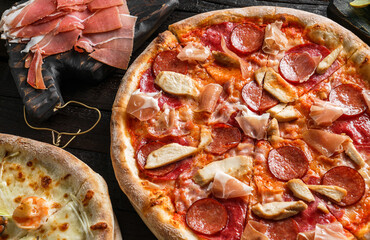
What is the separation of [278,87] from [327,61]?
1.57 ft

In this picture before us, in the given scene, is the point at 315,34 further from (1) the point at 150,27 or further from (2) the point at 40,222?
(2) the point at 40,222

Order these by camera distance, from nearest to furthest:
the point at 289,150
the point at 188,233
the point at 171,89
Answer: the point at 188,233, the point at 289,150, the point at 171,89

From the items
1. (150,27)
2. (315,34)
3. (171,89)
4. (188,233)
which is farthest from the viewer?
(150,27)

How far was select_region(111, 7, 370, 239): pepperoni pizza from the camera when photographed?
3098 millimetres

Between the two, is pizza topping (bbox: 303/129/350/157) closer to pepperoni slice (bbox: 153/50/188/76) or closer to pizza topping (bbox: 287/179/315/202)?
pizza topping (bbox: 287/179/315/202)

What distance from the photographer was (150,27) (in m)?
4.25

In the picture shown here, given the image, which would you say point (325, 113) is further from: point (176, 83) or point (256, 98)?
point (176, 83)

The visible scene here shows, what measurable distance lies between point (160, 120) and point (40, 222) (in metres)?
1.15

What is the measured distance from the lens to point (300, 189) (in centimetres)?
314

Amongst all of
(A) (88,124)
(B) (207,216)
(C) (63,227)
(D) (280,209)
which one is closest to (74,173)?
(C) (63,227)

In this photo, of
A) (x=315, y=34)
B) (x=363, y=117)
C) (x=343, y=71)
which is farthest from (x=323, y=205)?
(x=315, y=34)

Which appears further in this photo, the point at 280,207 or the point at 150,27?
the point at 150,27

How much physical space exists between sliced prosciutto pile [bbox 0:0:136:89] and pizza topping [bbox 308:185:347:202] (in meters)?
1.97

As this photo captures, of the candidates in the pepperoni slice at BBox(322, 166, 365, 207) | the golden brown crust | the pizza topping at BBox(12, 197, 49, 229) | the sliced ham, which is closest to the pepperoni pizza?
the pepperoni slice at BBox(322, 166, 365, 207)
